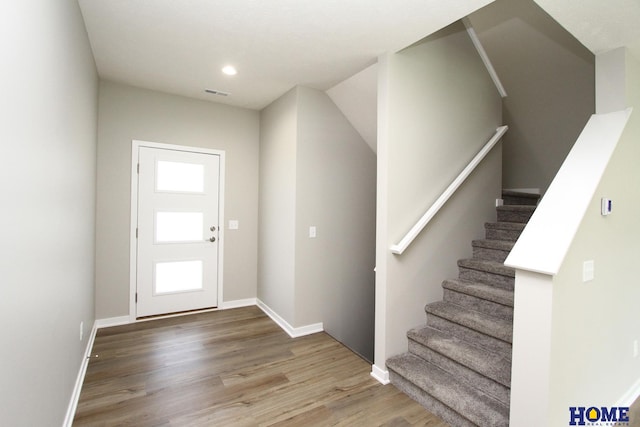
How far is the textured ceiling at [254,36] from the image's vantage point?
1946mm

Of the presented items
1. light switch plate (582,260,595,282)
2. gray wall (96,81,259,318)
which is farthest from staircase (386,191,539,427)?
gray wall (96,81,259,318)

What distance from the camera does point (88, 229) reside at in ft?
9.08

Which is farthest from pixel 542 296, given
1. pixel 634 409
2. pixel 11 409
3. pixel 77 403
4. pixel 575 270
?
pixel 77 403

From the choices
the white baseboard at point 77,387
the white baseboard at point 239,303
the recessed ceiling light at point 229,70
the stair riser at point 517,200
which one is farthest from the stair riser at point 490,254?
the white baseboard at point 77,387

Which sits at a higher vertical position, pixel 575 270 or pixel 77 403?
pixel 575 270

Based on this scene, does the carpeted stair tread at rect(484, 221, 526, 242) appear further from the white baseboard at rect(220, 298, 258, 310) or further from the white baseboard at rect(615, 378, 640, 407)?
the white baseboard at rect(220, 298, 258, 310)

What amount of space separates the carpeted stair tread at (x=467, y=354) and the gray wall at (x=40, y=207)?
7.68ft

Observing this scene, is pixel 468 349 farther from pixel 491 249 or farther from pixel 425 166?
pixel 425 166

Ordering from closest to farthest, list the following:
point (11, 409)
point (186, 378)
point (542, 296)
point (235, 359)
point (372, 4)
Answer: point (11, 409), point (542, 296), point (372, 4), point (186, 378), point (235, 359)

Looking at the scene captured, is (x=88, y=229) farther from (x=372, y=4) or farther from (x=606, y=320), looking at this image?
(x=606, y=320)

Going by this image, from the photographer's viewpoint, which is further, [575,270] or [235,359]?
[235,359]

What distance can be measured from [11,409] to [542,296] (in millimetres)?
2223

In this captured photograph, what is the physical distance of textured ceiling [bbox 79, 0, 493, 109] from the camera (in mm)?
1946

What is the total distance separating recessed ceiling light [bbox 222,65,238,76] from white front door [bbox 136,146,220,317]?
1.20 meters
